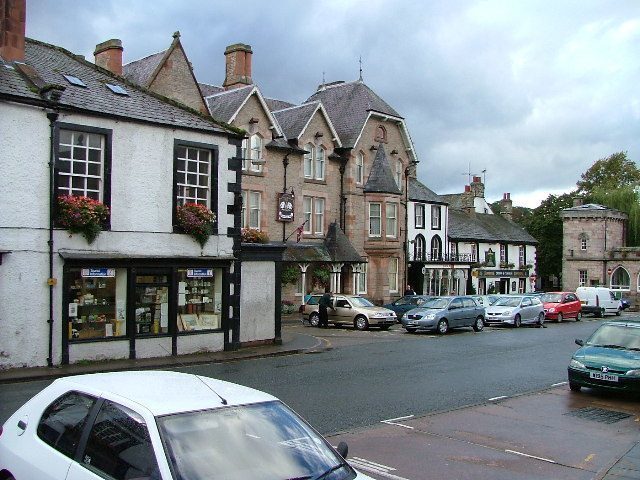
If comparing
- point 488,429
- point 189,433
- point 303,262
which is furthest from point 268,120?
point 189,433

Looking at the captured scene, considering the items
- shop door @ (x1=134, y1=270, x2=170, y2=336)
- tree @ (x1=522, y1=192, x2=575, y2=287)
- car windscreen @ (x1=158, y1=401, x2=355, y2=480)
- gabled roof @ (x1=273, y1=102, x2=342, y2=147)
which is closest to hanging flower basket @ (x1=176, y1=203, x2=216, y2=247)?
shop door @ (x1=134, y1=270, x2=170, y2=336)

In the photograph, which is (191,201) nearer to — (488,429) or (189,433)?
(488,429)

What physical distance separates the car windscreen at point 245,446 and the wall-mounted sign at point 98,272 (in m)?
13.5

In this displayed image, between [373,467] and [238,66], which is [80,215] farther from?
[238,66]

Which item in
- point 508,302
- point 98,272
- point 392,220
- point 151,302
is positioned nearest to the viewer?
point 98,272

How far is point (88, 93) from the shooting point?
61.2 ft

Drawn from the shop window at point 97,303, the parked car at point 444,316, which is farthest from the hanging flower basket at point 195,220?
the parked car at point 444,316

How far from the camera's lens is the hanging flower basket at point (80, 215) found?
17000mm

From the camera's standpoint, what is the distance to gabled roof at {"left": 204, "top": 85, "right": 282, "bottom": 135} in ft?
112

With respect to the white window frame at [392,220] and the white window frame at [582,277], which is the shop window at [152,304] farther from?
the white window frame at [582,277]

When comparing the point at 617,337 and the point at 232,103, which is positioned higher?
the point at 232,103

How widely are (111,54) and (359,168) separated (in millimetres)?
16577

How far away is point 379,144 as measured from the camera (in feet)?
139

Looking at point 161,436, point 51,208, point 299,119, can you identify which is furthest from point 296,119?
point 161,436
